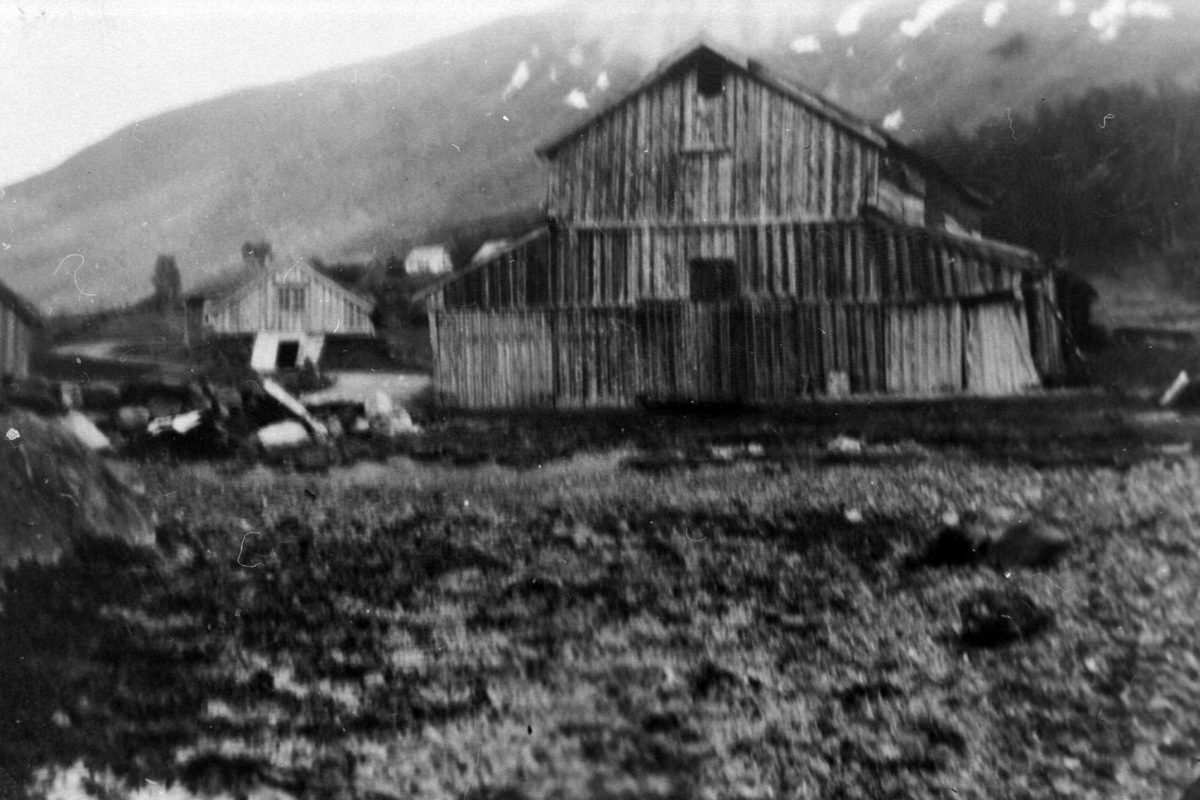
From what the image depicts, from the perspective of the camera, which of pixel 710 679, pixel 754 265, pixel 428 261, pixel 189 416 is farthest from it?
pixel 189 416

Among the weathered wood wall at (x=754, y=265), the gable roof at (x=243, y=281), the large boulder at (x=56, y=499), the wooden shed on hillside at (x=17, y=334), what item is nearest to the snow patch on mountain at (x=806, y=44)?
the weathered wood wall at (x=754, y=265)

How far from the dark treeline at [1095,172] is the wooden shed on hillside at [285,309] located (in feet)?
9.57

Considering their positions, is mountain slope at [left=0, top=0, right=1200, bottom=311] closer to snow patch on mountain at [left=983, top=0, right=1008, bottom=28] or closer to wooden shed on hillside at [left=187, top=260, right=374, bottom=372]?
snow patch on mountain at [left=983, top=0, right=1008, bottom=28]

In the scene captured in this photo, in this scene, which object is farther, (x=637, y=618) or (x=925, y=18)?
(x=925, y=18)

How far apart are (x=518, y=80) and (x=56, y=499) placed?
3040mm

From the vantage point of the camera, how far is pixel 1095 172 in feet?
13.0

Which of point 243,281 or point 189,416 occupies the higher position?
point 243,281

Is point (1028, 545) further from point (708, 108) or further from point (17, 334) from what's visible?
point (17, 334)

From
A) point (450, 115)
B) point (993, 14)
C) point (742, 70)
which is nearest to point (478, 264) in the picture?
point (450, 115)

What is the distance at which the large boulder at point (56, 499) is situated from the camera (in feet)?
14.1

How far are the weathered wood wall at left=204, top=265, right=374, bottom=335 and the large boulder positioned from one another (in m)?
1.00

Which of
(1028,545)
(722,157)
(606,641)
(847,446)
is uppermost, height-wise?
(722,157)

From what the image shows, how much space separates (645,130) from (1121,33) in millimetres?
2171

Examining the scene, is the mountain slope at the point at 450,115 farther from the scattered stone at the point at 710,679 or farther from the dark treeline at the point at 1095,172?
the scattered stone at the point at 710,679
